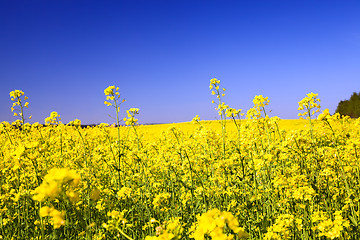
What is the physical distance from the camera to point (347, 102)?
42.7 metres

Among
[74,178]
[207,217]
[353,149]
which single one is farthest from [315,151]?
[74,178]

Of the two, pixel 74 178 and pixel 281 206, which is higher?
pixel 74 178

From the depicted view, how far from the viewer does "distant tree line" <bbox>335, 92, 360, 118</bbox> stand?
3919cm

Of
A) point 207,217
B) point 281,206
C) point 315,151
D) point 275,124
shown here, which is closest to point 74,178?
point 207,217

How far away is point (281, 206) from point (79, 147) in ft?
13.0

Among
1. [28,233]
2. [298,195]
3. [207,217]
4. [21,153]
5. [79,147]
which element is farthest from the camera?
[79,147]

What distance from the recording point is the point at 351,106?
4122cm

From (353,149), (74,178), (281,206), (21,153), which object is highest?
(21,153)

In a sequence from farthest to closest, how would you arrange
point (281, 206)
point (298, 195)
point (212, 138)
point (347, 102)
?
point (347, 102), point (212, 138), point (281, 206), point (298, 195)

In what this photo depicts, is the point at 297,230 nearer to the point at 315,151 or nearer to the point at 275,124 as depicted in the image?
the point at 315,151

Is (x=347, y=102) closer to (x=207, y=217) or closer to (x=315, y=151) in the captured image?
(x=315, y=151)

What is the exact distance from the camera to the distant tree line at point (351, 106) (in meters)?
39.2

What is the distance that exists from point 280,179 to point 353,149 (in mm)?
1288

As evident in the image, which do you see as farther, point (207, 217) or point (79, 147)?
point (79, 147)
